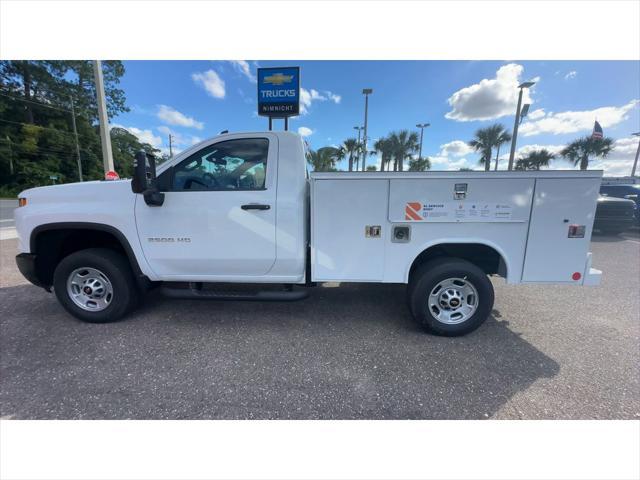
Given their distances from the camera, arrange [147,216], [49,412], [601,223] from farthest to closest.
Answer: [601,223] < [147,216] < [49,412]

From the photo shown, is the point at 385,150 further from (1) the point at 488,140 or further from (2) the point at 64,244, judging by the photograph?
(2) the point at 64,244

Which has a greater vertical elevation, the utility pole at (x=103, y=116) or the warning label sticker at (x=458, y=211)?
the utility pole at (x=103, y=116)

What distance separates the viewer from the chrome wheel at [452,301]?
290 centimetres

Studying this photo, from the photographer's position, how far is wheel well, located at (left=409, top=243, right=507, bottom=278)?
2975mm

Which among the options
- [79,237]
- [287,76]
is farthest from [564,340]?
[287,76]

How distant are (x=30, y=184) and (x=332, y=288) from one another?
125ft

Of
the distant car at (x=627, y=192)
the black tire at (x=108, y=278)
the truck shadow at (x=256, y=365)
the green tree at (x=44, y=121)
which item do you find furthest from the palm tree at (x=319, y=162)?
the green tree at (x=44, y=121)

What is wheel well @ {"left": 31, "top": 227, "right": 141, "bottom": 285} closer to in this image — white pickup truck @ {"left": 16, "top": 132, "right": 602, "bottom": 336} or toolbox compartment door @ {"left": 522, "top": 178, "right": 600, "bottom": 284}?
white pickup truck @ {"left": 16, "top": 132, "right": 602, "bottom": 336}

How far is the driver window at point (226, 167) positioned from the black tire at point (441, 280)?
204 cm

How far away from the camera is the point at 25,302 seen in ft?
12.0

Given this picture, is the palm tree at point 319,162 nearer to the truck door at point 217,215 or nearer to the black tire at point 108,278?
the truck door at point 217,215

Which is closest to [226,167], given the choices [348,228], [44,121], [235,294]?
[235,294]

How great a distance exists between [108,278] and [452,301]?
3.87 metres

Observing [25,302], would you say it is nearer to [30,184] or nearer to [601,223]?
[601,223]
